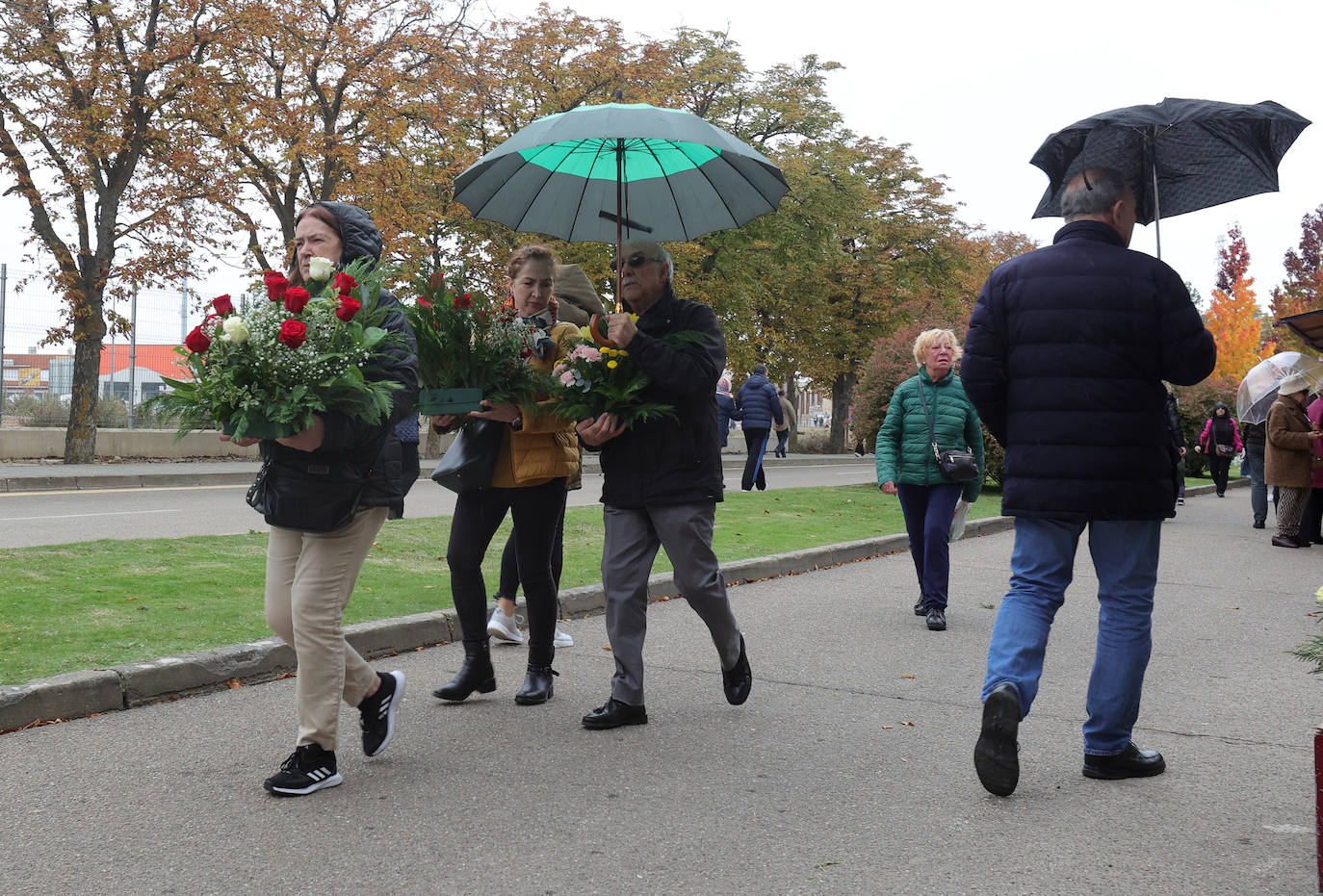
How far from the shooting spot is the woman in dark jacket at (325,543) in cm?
388

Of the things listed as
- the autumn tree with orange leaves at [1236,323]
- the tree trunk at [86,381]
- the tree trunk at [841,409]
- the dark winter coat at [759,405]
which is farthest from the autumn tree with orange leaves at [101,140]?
the autumn tree with orange leaves at [1236,323]

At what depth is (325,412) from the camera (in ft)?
12.3

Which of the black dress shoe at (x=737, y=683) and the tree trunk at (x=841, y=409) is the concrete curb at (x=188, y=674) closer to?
the black dress shoe at (x=737, y=683)

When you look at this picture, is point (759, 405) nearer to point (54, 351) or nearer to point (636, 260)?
point (54, 351)

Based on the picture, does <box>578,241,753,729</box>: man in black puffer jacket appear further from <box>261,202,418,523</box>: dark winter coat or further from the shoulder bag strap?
the shoulder bag strap

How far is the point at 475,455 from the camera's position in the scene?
504 centimetres

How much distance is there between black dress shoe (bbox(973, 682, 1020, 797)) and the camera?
3906 mm

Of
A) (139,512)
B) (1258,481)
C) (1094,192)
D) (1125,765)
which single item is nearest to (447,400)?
(1094,192)

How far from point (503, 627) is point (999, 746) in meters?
3.32

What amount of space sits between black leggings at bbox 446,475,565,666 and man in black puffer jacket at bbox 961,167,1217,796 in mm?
1962

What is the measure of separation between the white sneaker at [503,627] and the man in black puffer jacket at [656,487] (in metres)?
1.71

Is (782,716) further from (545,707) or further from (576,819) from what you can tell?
(576,819)

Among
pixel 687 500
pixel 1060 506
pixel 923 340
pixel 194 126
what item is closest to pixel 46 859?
pixel 687 500

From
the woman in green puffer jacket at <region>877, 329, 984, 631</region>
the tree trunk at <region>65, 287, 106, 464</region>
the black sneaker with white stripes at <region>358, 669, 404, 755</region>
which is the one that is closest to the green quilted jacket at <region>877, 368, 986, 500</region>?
the woman in green puffer jacket at <region>877, 329, 984, 631</region>
